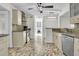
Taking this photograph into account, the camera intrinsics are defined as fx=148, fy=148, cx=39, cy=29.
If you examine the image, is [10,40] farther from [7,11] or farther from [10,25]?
[7,11]

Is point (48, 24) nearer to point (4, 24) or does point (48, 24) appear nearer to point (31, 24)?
point (31, 24)

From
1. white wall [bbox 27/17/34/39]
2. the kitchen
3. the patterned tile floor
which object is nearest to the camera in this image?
the kitchen

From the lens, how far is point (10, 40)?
6.05 m

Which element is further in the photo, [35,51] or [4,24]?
[4,24]

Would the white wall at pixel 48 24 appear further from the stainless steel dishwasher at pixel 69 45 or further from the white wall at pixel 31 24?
the stainless steel dishwasher at pixel 69 45

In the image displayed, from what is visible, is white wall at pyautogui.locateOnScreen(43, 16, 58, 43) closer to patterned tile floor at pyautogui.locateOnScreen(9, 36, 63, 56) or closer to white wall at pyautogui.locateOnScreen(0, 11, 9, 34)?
patterned tile floor at pyautogui.locateOnScreen(9, 36, 63, 56)

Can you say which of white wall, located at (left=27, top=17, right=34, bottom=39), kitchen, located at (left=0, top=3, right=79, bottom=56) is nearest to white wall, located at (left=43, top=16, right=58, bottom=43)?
kitchen, located at (left=0, top=3, right=79, bottom=56)

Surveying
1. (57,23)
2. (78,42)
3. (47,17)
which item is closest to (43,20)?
(47,17)

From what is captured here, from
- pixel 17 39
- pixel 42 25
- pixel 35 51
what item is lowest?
pixel 35 51

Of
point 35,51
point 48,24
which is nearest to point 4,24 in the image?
point 35,51

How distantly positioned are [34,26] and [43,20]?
1.17 metres

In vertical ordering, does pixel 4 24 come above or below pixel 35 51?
above

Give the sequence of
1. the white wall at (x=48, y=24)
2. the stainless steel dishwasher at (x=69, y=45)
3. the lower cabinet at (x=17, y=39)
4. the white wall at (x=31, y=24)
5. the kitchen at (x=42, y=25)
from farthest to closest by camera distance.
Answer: the white wall at (x=31, y=24) < the white wall at (x=48, y=24) < the lower cabinet at (x=17, y=39) < the kitchen at (x=42, y=25) < the stainless steel dishwasher at (x=69, y=45)

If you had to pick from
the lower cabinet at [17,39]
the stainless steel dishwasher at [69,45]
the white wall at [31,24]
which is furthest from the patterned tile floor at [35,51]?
the white wall at [31,24]
